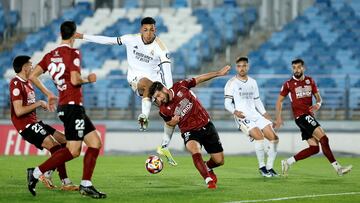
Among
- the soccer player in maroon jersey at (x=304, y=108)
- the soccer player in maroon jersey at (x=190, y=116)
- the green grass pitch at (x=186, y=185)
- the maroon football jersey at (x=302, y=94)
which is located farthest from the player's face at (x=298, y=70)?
the soccer player in maroon jersey at (x=190, y=116)

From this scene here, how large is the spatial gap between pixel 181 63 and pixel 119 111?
10.5ft

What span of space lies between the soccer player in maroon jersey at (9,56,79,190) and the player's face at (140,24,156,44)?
2290mm

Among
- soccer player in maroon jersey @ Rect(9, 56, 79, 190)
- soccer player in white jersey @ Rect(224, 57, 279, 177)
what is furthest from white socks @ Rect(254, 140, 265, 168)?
soccer player in maroon jersey @ Rect(9, 56, 79, 190)

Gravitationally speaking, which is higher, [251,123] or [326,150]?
[251,123]

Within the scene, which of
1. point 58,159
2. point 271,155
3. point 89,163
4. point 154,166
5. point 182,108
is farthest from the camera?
point 271,155

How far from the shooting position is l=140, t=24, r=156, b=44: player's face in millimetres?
14570

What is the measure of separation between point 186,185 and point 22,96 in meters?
2.91

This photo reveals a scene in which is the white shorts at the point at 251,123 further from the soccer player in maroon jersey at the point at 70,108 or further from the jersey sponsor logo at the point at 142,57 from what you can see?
the soccer player in maroon jersey at the point at 70,108

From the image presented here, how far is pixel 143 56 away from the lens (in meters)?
15.0

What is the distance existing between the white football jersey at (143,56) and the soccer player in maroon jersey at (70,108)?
344 cm

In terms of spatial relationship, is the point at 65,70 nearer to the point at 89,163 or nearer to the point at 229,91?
the point at 89,163

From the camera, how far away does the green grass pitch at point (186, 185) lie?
37.9 ft

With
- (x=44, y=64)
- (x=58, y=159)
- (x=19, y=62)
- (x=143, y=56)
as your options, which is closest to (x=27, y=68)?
(x=19, y=62)

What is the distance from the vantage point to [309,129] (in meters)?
16.2
